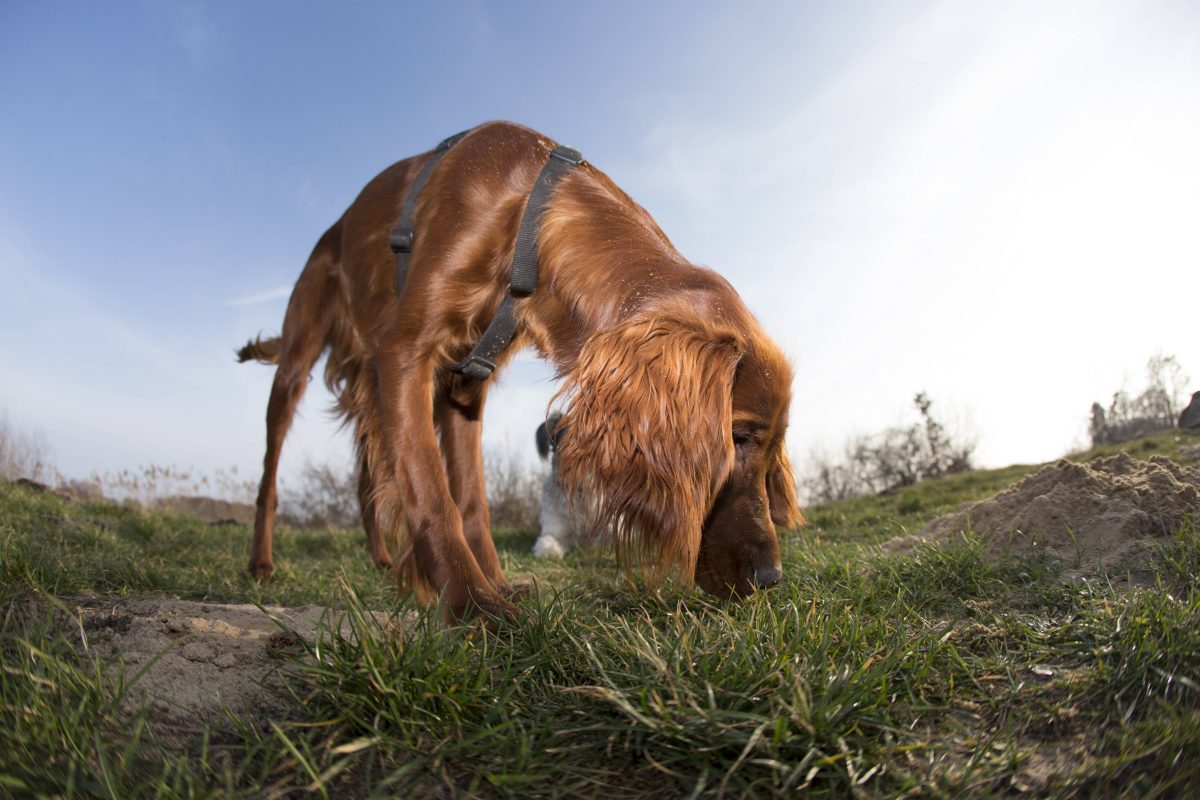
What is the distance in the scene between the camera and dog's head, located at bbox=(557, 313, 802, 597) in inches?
88.7

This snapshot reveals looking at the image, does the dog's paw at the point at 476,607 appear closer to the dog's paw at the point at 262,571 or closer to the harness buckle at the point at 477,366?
the harness buckle at the point at 477,366

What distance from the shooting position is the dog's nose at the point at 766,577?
2346 mm

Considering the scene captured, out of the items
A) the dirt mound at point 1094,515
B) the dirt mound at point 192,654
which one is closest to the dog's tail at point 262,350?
the dirt mound at point 192,654

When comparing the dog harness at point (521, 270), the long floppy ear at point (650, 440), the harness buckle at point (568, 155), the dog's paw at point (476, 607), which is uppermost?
the harness buckle at point (568, 155)

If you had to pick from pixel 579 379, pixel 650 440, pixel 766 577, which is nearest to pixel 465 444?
pixel 579 379

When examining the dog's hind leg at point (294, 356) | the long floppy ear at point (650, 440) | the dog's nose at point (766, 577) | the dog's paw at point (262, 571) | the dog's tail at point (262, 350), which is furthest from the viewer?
the dog's tail at point (262, 350)

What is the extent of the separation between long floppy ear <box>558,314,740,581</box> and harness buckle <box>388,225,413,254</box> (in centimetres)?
119

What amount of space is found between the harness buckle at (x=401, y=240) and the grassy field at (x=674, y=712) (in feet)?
5.83

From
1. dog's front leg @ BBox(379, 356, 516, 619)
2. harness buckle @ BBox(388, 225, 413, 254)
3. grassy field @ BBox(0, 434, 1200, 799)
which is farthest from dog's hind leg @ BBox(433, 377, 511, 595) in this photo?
grassy field @ BBox(0, 434, 1200, 799)

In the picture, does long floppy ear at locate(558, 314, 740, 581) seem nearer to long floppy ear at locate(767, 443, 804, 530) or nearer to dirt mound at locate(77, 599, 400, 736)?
long floppy ear at locate(767, 443, 804, 530)

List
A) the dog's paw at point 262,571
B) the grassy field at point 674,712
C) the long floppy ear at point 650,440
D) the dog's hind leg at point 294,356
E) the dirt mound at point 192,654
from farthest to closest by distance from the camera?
the dog's hind leg at point 294,356
the dog's paw at point 262,571
the long floppy ear at point 650,440
the dirt mound at point 192,654
the grassy field at point 674,712

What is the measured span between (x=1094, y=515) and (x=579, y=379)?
190 centimetres

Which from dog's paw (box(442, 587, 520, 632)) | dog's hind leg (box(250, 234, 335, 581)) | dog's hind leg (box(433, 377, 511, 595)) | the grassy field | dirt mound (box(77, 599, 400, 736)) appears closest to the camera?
the grassy field

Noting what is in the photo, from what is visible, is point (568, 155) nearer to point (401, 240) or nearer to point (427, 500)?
point (401, 240)
